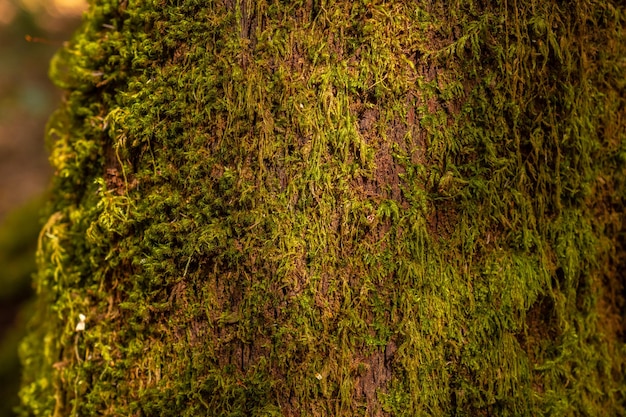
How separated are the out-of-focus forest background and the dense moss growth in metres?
3.02

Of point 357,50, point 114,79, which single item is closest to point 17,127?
point 114,79

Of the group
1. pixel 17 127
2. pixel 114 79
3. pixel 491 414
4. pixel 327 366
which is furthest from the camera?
pixel 17 127

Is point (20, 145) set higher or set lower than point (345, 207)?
lower

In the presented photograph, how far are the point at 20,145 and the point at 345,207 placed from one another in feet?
34.9

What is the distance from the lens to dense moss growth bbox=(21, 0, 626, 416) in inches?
56.2

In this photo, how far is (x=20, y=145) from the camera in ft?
31.7

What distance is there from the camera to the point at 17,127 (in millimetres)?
9844

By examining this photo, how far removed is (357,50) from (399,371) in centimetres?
108

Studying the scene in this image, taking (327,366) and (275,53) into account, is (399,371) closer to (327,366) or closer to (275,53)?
(327,366)

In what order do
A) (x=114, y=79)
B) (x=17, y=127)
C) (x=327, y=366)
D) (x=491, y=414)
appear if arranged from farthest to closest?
1. (x=17, y=127)
2. (x=114, y=79)
3. (x=491, y=414)
4. (x=327, y=366)

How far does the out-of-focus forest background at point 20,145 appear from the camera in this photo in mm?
4500

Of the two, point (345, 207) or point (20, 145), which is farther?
point (20, 145)

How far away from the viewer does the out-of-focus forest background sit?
450 centimetres

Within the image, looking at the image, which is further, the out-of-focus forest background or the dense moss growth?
the out-of-focus forest background
